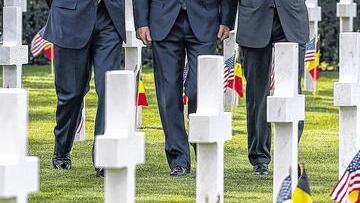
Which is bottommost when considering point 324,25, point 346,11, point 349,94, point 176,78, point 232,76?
point 349,94

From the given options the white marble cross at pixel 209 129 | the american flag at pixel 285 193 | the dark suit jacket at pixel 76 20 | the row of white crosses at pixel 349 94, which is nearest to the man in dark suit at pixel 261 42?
the dark suit jacket at pixel 76 20

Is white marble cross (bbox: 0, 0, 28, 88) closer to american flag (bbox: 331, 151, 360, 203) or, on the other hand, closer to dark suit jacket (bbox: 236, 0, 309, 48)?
dark suit jacket (bbox: 236, 0, 309, 48)

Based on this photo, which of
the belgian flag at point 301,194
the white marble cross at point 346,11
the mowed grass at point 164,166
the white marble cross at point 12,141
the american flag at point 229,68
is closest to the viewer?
the white marble cross at point 12,141

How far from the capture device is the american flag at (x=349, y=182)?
8.38 m

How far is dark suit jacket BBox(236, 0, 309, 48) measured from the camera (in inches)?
444

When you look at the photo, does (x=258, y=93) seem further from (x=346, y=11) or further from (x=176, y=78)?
(x=346, y=11)

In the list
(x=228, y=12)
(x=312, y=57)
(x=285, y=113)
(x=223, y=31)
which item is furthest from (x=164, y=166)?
(x=312, y=57)

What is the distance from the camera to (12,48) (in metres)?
12.3

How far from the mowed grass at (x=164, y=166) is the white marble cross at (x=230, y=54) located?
0.45 ft

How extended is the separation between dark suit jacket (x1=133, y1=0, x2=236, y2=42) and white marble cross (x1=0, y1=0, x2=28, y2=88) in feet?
4.74

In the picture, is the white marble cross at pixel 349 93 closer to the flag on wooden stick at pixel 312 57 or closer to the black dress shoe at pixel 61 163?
the black dress shoe at pixel 61 163

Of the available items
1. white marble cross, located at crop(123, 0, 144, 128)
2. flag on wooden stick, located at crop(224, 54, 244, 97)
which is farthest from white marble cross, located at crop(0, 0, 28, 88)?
flag on wooden stick, located at crop(224, 54, 244, 97)

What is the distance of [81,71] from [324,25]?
48.7 feet

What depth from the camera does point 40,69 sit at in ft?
82.3
